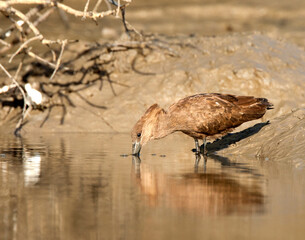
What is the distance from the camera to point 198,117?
991 centimetres

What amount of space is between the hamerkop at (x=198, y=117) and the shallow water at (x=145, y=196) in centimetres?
37

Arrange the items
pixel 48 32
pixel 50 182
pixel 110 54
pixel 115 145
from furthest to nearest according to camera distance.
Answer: pixel 48 32
pixel 110 54
pixel 115 145
pixel 50 182

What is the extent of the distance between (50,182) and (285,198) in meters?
2.47

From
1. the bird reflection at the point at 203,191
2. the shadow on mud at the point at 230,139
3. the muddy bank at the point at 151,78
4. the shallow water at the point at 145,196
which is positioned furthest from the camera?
the muddy bank at the point at 151,78

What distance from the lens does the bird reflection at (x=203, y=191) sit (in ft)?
→ 19.6

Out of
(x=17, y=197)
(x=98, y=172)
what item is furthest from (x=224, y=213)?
(x=98, y=172)

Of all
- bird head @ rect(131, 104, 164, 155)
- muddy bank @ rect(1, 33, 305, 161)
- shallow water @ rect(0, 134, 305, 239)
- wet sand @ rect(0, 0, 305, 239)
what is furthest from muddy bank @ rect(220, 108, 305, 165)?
muddy bank @ rect(1, 33, 305, 161)

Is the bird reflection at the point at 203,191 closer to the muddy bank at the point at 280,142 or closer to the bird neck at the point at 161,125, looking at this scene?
the muddy bank at the point at 280,142

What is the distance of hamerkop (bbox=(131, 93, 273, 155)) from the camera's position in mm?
9805

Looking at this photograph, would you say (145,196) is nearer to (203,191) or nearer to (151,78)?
(203,191)

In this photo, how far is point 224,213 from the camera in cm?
573

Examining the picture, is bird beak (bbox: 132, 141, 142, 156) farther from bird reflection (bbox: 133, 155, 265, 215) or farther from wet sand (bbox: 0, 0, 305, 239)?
bird reflection (bbox: 133, 155, 265, 215)

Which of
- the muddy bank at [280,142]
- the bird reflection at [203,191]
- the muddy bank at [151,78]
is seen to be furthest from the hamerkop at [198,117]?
the muddy bank at [151,78]

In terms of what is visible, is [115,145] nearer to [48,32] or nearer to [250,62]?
[250,62]
